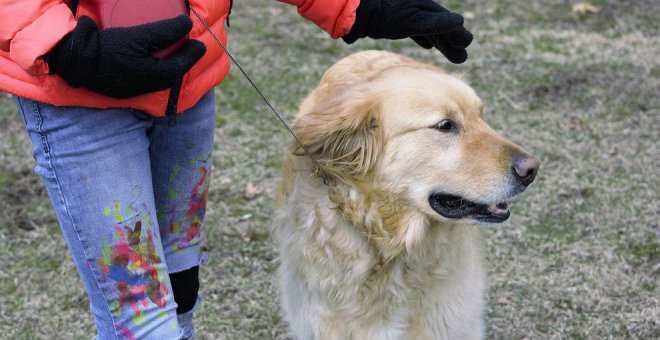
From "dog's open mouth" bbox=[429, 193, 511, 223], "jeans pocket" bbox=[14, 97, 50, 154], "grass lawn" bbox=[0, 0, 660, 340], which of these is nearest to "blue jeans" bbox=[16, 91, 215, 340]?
"jeans pocket" bbox=[14, 97, 50, 154]

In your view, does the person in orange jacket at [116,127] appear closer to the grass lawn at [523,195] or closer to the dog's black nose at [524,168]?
the dog's black nose at [524,168]

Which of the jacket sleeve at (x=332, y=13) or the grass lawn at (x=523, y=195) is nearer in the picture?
the jacket sleeve at (x=332, y=13)

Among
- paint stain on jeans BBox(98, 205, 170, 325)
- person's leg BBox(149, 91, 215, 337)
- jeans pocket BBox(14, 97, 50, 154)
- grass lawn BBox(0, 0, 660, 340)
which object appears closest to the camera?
jeans pocket BBox(14, 97, 50, 154)

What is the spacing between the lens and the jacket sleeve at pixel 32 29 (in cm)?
200

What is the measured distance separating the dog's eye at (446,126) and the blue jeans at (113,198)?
0.75 m

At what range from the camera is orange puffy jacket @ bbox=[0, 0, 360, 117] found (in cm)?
201

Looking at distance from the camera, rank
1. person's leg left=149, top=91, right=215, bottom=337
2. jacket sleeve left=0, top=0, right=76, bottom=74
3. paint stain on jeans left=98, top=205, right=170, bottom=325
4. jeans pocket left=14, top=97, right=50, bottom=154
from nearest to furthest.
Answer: jacket sleeve left=0, top=0, right=76, bottom=74
jeans pocket left=14, top=97, right=50, bottom=154
paint stain on jeans left=98, top=205, right=170, bottom=325
person's leg left=149, top=91, right=215, bottom=337

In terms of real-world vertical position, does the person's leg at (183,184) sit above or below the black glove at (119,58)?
below

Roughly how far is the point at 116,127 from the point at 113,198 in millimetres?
183

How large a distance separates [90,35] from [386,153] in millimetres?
1102

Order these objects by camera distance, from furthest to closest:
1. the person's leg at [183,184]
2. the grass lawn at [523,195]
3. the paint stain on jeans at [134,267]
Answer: the grass lawn at [523,195]
the person's leg at [183,184]
the paint stain on jeans at [134,267]

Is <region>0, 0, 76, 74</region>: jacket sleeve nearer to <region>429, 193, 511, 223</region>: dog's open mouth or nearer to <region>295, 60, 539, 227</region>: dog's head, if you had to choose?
<region>295, 60, 539, 227</region>: dog's head

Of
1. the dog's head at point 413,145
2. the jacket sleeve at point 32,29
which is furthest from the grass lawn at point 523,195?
the jacket sleeve at point 32,29

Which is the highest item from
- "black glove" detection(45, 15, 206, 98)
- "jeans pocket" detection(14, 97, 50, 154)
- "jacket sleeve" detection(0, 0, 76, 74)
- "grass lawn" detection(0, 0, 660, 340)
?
"jacket sleeve" detection(0, 0, 76, 74)
